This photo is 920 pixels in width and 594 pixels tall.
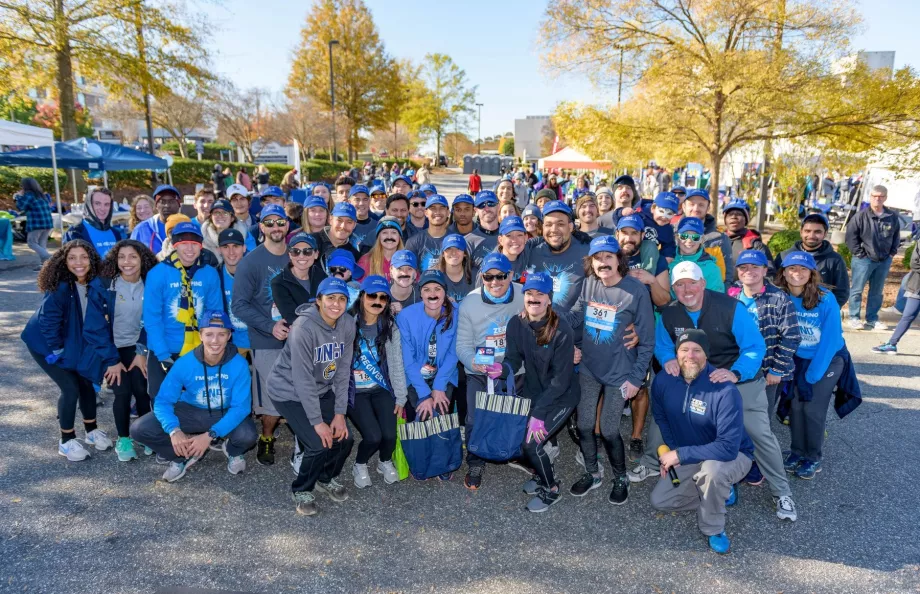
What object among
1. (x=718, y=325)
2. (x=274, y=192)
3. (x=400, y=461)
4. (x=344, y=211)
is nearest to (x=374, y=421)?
(x=400, y=461)

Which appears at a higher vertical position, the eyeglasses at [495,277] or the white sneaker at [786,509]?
the eyeglasses at [495,277]

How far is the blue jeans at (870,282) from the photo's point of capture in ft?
26.7

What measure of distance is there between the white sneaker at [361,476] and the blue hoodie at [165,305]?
6.07 ft

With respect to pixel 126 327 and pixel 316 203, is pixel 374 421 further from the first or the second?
pixel 316 203

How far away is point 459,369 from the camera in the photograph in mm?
4672

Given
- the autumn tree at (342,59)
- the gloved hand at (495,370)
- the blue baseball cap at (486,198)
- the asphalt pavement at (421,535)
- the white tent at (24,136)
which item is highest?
the autumn tree at (342,59)

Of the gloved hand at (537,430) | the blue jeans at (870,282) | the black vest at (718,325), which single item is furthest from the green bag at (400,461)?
the blue jeans at (870,282)

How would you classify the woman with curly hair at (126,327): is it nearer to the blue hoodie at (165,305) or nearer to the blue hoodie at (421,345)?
the blue hoodie at (165,305)

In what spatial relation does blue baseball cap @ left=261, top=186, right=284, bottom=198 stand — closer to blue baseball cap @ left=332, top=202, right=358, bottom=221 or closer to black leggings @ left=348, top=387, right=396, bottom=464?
blue baseball cap @ left=332, top=202, right=358, bottom=221

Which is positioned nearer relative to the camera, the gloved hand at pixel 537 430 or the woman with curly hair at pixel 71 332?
the gloved hand at pixel 537 430

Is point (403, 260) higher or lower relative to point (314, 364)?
higher

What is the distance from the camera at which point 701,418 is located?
3.80 meters

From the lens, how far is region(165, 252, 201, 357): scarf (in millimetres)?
4598

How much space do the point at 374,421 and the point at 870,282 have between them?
8287mm
